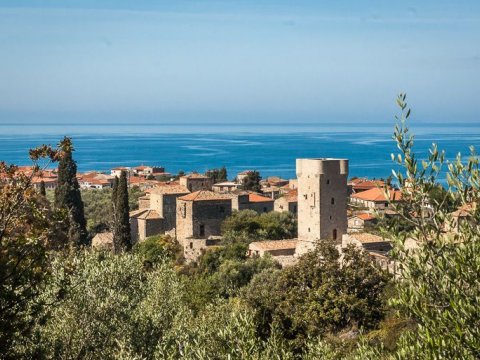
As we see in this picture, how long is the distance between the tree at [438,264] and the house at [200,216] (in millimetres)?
30864

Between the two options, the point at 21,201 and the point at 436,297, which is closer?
the point at 436,297

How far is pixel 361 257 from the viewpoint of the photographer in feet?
64.5

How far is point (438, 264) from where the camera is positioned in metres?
Result: 6.96

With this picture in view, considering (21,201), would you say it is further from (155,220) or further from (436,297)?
(155,220)

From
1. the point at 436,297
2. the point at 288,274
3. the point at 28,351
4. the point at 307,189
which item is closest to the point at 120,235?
the point at 307,189

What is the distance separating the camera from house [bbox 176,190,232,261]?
39.1m

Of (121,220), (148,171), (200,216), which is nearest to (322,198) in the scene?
(200,216)

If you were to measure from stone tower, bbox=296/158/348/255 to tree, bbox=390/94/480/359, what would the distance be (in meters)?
25.5

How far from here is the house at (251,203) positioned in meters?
47.5

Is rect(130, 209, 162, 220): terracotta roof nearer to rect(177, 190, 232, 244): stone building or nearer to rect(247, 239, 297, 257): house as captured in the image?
rect(177, 190, 232, 244): stone building

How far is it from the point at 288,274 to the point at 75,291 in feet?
26.0

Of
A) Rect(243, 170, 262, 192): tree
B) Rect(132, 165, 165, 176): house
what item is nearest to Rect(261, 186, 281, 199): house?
Rect(243, 170, 262, 192): tree

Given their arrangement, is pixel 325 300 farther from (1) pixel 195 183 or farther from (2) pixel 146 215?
(1) pixel 195 183

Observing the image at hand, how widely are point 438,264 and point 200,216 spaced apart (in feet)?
107
